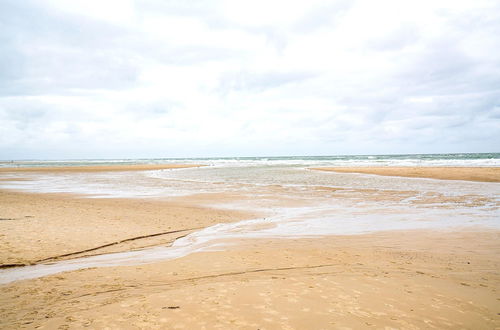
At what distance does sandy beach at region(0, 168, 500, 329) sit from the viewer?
4906 mm

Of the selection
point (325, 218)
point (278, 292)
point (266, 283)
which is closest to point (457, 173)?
point (325, 218)

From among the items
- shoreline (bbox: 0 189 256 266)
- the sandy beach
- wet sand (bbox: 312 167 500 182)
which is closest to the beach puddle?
the sandy beach

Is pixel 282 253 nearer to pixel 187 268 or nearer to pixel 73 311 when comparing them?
pixel 187 268

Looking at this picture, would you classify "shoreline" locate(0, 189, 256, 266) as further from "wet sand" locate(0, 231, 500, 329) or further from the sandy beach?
"wet sand" locate(0, 231, 500, 329)

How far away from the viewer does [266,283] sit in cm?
640

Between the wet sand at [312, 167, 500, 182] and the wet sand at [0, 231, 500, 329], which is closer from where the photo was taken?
the wet sand at [0, 231, 500, 329]

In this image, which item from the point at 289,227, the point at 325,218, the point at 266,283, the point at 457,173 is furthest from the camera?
the point at 457,173

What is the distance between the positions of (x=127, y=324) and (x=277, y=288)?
2.76 metres

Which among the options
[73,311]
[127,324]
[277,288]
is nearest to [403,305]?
[277,288]

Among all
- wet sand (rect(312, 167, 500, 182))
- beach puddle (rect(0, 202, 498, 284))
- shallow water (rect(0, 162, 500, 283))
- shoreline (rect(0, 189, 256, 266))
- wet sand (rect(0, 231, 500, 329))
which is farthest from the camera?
wet sand (rect(312, 167, 500, 182))

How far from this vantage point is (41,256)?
27.4 feet

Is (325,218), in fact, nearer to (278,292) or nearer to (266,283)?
(266,283)

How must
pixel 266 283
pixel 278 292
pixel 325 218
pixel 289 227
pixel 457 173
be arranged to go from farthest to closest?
pixel 457 173
pixel 325 218
pixel 289 227
pixel 266 283
pixel 278 292

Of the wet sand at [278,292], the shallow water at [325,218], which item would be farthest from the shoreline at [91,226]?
the wet sand at [278,292]
